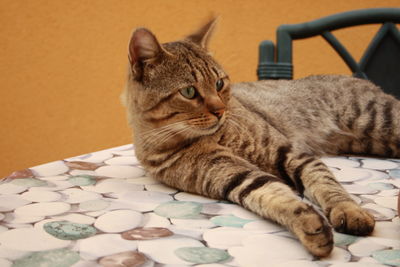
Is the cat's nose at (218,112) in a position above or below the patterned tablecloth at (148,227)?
above

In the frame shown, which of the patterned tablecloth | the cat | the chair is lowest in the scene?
the patterned tablecloth

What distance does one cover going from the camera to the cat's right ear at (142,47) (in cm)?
102

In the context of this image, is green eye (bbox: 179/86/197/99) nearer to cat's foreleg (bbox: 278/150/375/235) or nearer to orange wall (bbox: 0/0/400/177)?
cat's foreleg (bbox: 278/150/375/235)

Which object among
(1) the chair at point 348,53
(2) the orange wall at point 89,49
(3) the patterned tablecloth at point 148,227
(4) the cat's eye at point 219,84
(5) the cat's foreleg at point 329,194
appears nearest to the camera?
(3) the patterned tablecloth at point 148,227

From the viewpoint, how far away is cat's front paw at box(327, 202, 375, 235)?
29.1 inches

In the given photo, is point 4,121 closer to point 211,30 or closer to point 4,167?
point 4,167

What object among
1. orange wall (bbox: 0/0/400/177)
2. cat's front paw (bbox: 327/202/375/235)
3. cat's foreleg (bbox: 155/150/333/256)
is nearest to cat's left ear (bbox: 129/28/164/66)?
cat's foreleg (bbox: 155/150/333/256)

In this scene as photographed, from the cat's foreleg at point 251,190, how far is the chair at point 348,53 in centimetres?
74

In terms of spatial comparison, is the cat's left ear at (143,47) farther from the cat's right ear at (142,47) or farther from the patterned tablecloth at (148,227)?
the patterned tablecloth at (148,227)

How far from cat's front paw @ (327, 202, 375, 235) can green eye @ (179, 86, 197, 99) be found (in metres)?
0.43

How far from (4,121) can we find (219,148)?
1.58 metres

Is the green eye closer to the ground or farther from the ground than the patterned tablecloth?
farther from the ground

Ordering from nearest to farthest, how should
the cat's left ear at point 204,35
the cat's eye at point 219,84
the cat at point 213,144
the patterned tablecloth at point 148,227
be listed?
1. the patterned tablecloth at point 148,227
2. the cat at point 213,144
3. the cat's eye at point 219,84
4. the cat's left ear at point 204,35

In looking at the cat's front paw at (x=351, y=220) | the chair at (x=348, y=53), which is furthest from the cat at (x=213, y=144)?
the chair at (x=348, y=53)
